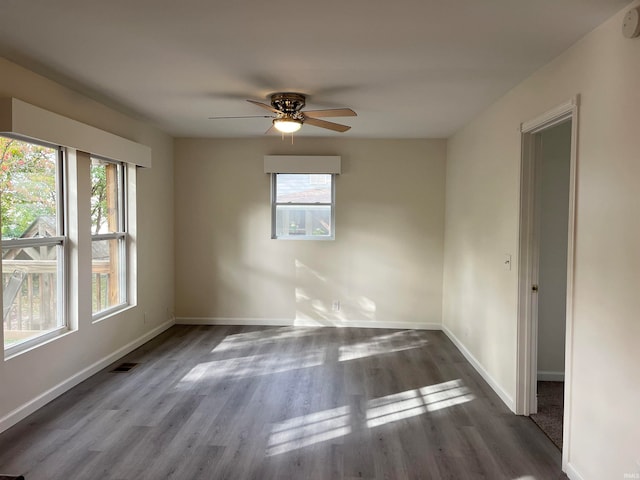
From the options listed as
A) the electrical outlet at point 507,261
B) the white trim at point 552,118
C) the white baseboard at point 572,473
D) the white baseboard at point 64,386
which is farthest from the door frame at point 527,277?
the white baseboard at point 64,386

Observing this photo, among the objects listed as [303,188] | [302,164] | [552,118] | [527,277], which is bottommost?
[527,277]

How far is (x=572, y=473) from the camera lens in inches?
87.8

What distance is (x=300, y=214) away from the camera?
546 cm

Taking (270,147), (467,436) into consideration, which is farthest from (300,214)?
(467,436)

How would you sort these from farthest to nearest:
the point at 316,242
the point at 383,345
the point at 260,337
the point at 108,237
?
the point at 316,242, the point at 260,337, the point at 383,345, the point at 108,237

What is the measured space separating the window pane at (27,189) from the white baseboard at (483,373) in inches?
155

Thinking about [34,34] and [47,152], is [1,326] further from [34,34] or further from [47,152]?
[34,34]

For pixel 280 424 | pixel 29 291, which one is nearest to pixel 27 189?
pixel 29 291

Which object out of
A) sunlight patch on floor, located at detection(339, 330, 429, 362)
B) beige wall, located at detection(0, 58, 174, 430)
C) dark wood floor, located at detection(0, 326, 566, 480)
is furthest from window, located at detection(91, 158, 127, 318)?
sunlight patch on floor, located at detection(339, 330, 429, 362)

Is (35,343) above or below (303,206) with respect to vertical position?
below

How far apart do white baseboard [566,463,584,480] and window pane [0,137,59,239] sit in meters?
3.91

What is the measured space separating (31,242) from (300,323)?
10.9 ft

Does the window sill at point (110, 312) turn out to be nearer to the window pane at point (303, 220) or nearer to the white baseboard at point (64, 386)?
the white baseboard at point (64, 386)

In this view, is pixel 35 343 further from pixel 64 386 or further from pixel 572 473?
pixel 572 473
